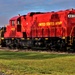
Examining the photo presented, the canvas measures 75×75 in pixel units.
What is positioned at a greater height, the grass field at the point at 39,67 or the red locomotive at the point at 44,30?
the red locomotive at the point at 44,30

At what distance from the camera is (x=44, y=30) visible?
35.7 meters

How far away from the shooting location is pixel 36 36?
36.9m

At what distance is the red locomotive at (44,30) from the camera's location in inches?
1291

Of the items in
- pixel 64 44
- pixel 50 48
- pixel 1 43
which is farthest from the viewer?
pixel 1 43

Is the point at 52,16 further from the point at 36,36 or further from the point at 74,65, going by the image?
the point at 74,65

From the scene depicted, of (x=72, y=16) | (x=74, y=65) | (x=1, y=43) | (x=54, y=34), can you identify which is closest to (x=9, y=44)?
(x=1, y=43)

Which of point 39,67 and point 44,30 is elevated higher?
point 44,30

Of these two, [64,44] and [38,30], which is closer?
[64,44]

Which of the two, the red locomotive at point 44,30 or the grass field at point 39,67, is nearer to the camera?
the grass field at point 39,67

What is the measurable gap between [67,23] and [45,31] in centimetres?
378

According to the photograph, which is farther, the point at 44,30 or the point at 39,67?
the point at 44,30

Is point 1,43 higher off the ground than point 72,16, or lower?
lower

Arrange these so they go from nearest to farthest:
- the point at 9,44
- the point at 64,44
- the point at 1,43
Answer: the point at 64,44
the point at 9,44
the point at 1,43

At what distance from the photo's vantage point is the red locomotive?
1291 inches
